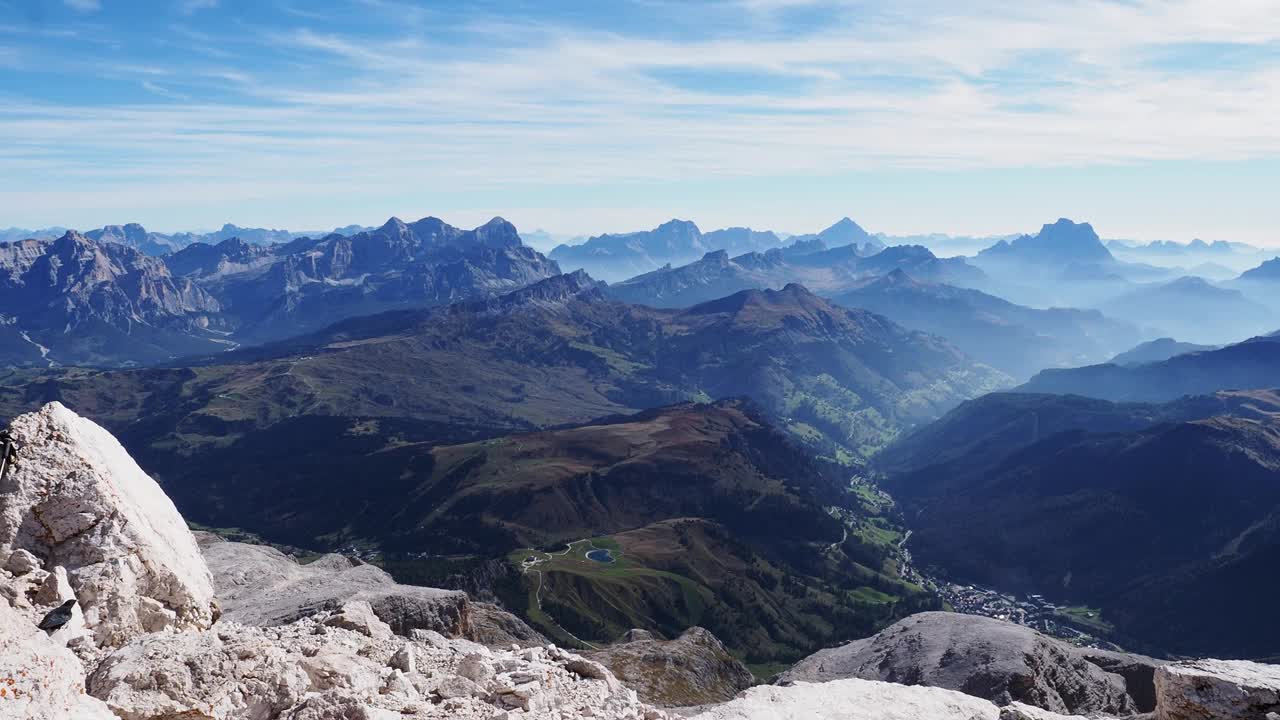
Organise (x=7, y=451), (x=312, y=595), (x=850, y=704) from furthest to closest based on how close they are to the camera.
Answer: (x=312, y=595) < (x=850, y=704) < (x=7, y=451)

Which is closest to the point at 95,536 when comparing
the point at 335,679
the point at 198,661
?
the point at 198,661

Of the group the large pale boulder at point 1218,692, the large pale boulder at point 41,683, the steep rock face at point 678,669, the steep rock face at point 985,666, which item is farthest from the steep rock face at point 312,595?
the large pale boulder at point 1218,692

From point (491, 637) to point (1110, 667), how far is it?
82322 mm

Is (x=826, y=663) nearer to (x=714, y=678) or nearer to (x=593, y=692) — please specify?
(x=714, y=678)

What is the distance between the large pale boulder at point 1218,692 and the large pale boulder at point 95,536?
3843 centimetres

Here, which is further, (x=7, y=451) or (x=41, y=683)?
(x=7, y=451)

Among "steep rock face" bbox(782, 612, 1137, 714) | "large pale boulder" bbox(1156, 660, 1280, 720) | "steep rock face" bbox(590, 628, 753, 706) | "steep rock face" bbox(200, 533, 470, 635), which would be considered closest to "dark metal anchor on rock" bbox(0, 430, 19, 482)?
"steep rock face" bbox(200, 533, 470, 635)

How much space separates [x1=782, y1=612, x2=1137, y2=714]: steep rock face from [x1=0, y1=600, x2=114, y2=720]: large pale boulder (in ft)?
237

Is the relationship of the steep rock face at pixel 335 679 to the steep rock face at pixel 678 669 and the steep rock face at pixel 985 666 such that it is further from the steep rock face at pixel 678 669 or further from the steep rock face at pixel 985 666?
the steep rock face at pixel 678 669

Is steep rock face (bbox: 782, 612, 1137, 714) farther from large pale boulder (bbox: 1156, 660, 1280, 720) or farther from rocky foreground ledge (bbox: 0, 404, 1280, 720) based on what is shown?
large pale boulder (bbox: 1156, 660, 1280, 720)

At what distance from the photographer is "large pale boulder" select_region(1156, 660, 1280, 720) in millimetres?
28188

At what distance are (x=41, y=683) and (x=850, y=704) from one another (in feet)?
111

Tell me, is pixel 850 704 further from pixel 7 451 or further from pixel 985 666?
pixel 985 666

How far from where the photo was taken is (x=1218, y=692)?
28875mm
